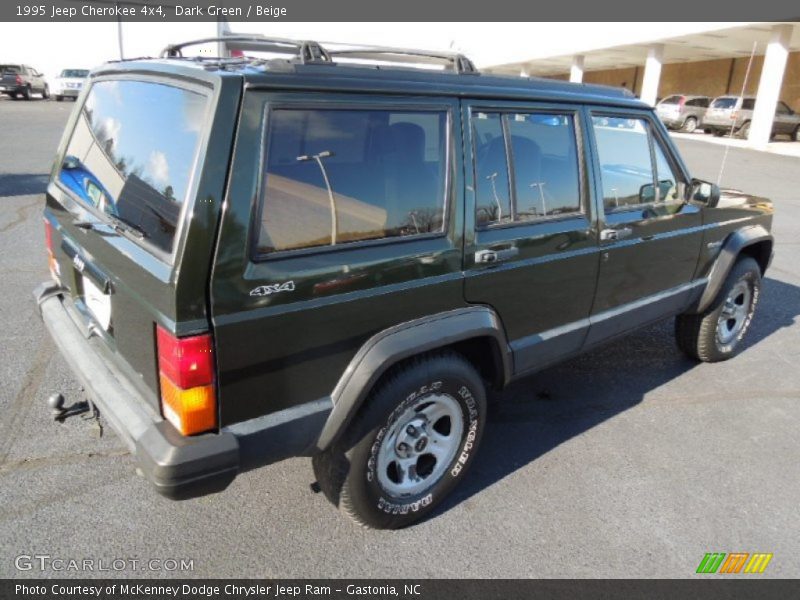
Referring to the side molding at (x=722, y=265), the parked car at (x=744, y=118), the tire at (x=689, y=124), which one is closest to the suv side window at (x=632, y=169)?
the side molding at (x=722, y=265)

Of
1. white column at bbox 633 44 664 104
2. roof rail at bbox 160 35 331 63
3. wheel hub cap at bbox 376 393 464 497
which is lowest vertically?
wheel hub cap at bbox 376 393 464 497

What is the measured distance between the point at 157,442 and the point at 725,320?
4.10 m

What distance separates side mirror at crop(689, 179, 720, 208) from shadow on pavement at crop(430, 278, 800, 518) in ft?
4.22

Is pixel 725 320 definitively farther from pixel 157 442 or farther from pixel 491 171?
pixel 157 442

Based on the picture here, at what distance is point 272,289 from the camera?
6.35 ft

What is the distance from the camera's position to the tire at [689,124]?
90.5 ft

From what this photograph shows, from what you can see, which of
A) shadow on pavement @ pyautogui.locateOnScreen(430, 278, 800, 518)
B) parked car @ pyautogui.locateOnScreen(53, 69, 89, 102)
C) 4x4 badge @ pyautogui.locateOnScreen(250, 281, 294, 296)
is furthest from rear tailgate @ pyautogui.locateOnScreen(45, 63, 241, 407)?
parked car @ pyautogui.locateOnScreen(53, 69, 89, 102)

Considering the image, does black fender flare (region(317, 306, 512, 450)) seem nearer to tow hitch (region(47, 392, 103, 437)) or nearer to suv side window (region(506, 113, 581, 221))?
suv side window (region(506, 113, 581, 221))

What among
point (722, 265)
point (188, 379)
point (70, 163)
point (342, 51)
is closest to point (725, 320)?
point (722, 265)

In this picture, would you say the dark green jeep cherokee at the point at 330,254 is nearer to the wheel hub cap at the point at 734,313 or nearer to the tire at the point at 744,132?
the wheel hub cap at the point at 734,313

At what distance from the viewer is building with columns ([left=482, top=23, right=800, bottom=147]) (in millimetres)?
20797
